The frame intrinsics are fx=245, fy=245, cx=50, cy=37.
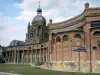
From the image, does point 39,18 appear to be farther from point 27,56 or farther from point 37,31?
point 27,56

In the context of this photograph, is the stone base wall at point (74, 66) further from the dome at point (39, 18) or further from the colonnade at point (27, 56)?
the dome at point (39, 18)

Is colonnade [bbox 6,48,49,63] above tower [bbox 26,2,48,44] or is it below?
below

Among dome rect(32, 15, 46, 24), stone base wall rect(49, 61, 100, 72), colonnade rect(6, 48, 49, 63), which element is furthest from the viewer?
dome rect(32, 15, 46, 24)

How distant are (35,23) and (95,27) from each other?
64.0 m

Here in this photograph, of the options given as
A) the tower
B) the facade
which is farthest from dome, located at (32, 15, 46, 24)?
the facade

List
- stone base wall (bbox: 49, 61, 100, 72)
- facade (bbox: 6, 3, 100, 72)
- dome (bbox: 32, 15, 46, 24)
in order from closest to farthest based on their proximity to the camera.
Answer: stone base wall (bbox: 49, 61, 100, 72)
facade (bbox: 6, 3, 100, 72)
dome (bbox: 32, 15, 46, 24)

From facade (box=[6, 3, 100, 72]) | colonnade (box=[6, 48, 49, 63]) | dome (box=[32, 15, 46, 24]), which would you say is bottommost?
colonnade (box=[6, 48, 49, 63])

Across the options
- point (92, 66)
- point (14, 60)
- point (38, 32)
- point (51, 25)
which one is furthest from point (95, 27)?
point (14, 60)

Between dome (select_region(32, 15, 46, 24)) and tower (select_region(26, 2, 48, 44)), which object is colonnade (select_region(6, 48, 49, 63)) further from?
dome (select_region(32, 15, 46, 24))

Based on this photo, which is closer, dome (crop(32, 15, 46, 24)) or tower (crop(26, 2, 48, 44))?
tower (crop(26, 2, 48, 44))

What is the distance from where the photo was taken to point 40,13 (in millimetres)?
120500

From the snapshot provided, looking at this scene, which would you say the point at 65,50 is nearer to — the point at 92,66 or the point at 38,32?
the point at 92,66

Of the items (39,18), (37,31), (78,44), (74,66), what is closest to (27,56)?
(37,31)

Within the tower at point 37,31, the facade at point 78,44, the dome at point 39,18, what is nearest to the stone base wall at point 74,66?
the facade at point 78,44
